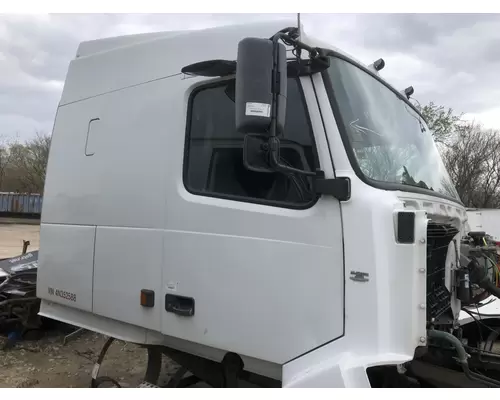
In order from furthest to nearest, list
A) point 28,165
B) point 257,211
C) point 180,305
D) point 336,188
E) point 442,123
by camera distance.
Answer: point 28,165
point 442,123
point 180,305
point 257,211
point 336,188

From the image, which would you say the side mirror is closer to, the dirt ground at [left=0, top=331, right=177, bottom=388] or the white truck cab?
the white truck cab

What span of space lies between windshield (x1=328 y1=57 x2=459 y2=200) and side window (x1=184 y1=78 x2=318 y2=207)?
23 centimetres

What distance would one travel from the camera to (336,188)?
2.32 meters

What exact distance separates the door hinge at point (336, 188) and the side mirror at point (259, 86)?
1.27ft

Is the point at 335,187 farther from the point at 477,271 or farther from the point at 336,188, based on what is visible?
the point at 477,271

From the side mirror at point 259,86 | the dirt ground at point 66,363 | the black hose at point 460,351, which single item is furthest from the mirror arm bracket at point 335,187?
the dirt ground at point 66,363

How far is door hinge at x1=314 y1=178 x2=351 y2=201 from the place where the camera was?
2.30m

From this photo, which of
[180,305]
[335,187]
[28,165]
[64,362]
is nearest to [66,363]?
[64,362]

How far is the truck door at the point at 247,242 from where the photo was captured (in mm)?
2371

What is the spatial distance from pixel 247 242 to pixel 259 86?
0.88 m

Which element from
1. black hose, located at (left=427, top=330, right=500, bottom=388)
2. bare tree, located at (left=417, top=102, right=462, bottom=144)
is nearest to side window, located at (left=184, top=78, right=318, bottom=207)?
black hose, located at (left=427, top=330, right=500, bottom=388)

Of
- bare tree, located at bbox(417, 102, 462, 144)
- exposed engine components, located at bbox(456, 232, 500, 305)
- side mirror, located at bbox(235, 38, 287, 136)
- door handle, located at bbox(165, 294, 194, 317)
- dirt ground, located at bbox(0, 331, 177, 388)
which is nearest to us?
side mirror, located at bbox(235, 38, 287, 136)

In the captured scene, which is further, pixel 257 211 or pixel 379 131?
pixel 379 131

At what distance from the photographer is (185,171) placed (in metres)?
2.89
